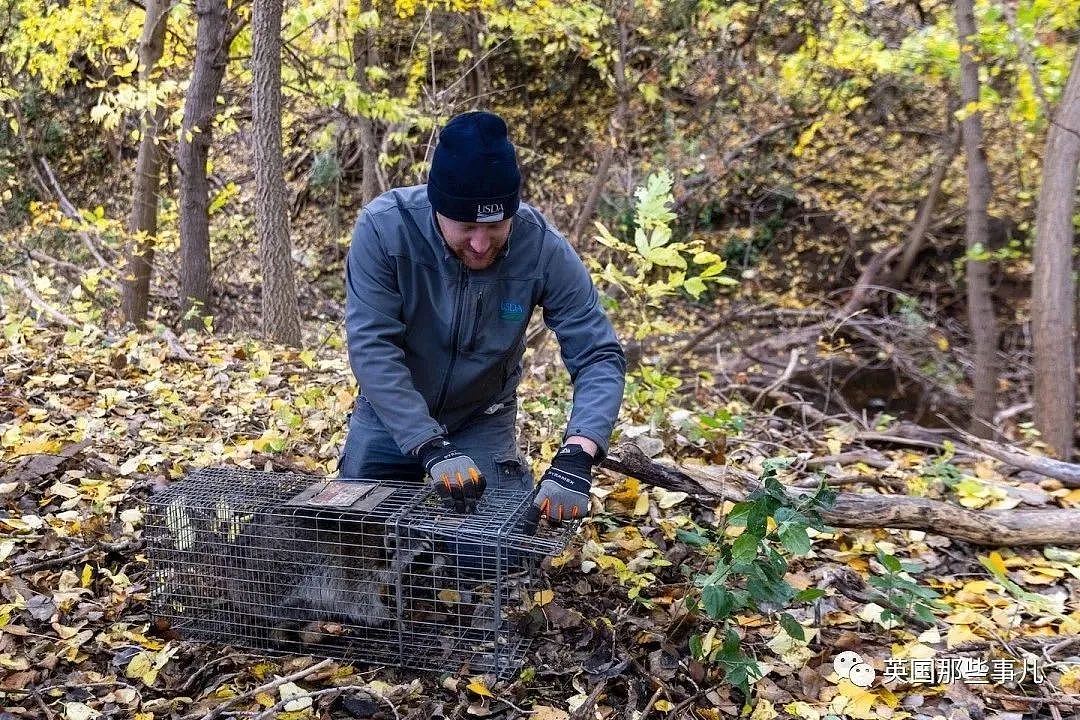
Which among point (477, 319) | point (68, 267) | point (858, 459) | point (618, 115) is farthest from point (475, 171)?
point (68, 267)

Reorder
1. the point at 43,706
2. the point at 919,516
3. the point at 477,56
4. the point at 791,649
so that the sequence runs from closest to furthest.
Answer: the point at 43,706
the point at 791,649
the point at 919,516
the point at 477,56

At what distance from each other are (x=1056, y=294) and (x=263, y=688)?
18.6 feet

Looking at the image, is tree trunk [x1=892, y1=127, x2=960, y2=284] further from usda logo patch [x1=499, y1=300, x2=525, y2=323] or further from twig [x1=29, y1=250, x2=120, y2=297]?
twig [x1=29, y1=250, x2=120, y2=297]

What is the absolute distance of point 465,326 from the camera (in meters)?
2.88

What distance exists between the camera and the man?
259cm

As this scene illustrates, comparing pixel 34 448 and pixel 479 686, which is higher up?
pixel 34 448

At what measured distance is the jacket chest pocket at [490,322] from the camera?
9.40ft

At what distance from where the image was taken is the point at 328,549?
265 centimetres

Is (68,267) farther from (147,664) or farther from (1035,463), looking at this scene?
(1035,463)

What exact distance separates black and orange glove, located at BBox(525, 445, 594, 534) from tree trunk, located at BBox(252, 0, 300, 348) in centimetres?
444

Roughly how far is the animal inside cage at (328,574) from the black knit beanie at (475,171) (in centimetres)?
89

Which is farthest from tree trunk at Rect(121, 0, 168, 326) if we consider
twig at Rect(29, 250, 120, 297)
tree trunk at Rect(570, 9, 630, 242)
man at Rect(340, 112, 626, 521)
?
man at Rect(340, 112, 626, 521)

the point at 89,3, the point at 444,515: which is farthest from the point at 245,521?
the point at 89,3

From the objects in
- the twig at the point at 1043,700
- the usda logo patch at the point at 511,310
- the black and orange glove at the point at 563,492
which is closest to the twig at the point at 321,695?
the black and orange glove at the point at 563,492
